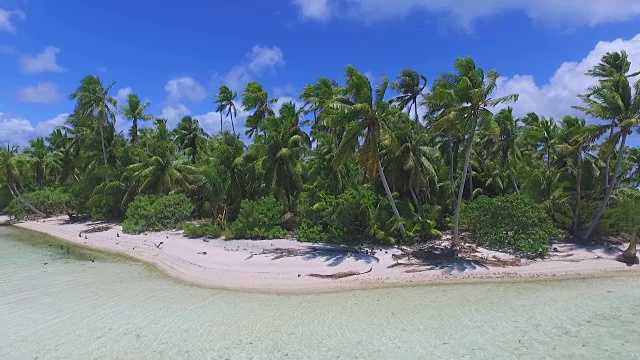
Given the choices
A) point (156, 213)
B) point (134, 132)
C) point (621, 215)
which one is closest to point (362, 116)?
point (621, 215)

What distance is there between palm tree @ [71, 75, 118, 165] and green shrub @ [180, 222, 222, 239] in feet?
48.9

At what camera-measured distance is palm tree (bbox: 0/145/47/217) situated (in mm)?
41938

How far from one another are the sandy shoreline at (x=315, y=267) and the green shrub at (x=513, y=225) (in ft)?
2.76

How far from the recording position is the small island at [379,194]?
19969mm

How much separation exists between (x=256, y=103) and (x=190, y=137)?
10914mm

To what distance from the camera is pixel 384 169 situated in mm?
25438

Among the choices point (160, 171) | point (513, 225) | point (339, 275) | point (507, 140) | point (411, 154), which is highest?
point (507, 140)

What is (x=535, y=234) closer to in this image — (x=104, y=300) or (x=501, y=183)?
(x=501, y=183)

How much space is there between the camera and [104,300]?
15688 mm

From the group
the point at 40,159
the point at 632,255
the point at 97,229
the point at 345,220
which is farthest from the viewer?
the point at 40,159

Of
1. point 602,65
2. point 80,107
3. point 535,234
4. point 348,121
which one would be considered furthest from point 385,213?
point 80,107

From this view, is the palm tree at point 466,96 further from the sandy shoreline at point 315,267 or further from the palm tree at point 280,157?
the palm tree at point 280,157

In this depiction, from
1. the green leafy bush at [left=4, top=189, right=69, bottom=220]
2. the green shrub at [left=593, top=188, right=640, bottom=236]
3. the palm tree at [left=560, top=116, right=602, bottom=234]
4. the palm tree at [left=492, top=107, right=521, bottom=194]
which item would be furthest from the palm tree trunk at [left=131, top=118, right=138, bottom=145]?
the green shrub at [left=593, top=188, right=640, bottom=236]

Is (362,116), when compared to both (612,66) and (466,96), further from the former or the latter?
(612,66)
